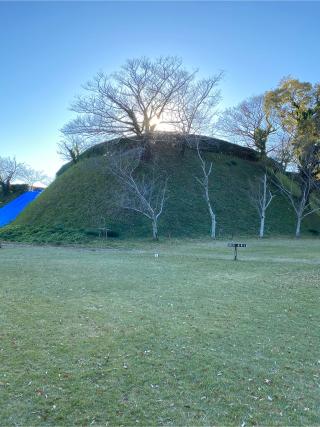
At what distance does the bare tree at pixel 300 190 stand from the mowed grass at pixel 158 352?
17168 millimetres

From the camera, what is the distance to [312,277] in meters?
9.32

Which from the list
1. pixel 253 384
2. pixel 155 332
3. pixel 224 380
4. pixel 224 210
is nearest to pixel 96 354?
pixel 155 332

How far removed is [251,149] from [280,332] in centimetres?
2975

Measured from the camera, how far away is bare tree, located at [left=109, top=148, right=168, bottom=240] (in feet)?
74.0

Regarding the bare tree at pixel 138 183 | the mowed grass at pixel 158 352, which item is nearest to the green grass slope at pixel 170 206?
the bare tree at pixel 138 183

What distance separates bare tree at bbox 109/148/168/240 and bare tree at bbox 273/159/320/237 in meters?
10.2

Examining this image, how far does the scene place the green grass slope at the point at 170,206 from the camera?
74.1 feet

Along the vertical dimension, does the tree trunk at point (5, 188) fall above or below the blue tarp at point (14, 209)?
above

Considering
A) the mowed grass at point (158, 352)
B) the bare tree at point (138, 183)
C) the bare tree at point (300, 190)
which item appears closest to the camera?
the mowed grass at point (158, 352)

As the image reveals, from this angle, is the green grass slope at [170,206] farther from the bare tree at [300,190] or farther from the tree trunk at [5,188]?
the tree trunk at [5,188]

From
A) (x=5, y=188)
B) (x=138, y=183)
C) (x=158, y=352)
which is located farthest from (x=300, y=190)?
(x=5, y=188)

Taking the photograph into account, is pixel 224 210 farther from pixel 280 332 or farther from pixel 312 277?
pixel 280 332

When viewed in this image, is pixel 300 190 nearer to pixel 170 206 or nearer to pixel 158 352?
pixel 170 206

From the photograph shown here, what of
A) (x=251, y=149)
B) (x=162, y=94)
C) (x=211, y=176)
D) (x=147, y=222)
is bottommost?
(x=147, y=222)
